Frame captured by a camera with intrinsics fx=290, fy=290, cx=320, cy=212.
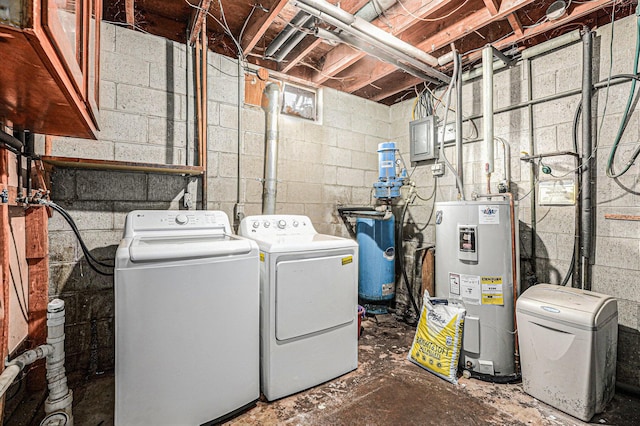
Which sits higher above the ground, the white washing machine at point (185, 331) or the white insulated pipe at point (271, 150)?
the white insulated pipe at point (271, 150)

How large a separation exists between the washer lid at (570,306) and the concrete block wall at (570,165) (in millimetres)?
372

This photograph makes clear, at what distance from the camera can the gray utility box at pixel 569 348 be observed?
158 centimetres

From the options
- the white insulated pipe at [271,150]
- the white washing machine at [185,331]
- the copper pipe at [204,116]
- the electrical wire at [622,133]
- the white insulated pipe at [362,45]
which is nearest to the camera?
the white washing machine at [185,331]

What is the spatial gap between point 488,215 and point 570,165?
801 millimetres

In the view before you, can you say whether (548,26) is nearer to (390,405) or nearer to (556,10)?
(556,10)

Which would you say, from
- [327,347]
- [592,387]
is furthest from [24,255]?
[592,387]

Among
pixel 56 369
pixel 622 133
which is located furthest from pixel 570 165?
pixel 56 369

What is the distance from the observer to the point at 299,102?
308cm

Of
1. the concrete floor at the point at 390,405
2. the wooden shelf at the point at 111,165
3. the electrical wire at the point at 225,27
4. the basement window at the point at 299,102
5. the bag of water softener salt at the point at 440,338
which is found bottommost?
the concrete floor at the point at 390,405

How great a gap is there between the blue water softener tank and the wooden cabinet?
2.39 metres

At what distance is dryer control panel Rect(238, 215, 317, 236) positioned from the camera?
88.1 inches

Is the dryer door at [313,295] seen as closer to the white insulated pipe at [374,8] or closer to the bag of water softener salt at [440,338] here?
the bag of water softener salt at [440,338]

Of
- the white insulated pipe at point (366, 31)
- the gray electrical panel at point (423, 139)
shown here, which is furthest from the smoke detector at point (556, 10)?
the gray electrical panel at point (423, 139)

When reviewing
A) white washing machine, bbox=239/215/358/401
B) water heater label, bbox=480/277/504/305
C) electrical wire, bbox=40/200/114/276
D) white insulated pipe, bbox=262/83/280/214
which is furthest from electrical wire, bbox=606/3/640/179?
electrical wire, bbox=40/200/114/276
